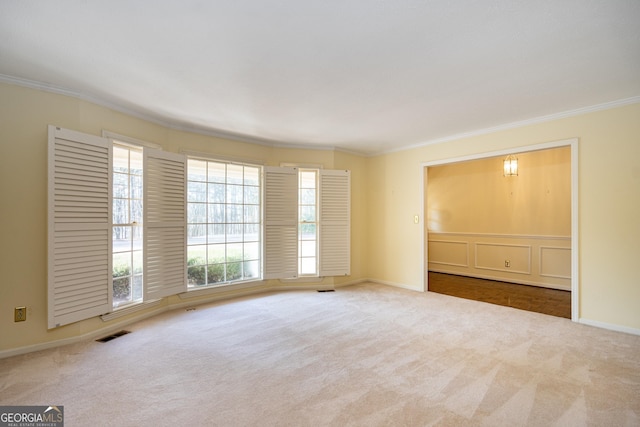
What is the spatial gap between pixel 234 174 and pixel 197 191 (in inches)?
25.8

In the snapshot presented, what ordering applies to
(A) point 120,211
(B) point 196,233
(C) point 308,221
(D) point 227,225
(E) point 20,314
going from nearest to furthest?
(E) point 20,314 < (A) point 120,211 < (B) point 196,233 < (D) point 227,225 < (C) point 308,221

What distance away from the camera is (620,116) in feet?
10.8

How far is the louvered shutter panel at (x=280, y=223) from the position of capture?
498 cm

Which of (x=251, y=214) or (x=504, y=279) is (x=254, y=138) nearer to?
(x=251, y=214)

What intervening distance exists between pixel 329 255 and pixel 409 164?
2.17 meters

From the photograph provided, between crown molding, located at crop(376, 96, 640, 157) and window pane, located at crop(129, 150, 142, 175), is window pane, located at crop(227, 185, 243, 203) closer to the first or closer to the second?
window pane, located at crop(129, 150, 142, 175)

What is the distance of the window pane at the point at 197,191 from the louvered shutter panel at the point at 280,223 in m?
0.97

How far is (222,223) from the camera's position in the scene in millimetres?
4605

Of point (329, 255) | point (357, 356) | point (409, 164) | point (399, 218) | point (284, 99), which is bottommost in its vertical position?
point (357, 356)

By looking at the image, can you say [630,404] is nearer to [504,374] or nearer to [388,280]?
[504,374]

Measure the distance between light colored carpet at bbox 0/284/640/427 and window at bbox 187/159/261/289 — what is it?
0.94 m

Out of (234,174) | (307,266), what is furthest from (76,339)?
(307,266)

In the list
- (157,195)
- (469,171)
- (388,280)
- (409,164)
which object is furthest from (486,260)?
(157,195)

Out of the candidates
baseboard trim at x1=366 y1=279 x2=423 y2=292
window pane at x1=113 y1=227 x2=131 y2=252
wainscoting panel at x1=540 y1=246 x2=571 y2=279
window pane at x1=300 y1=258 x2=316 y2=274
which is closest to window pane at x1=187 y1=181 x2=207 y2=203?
window pane at x1=113 y1=227 x2=131 y2=252
